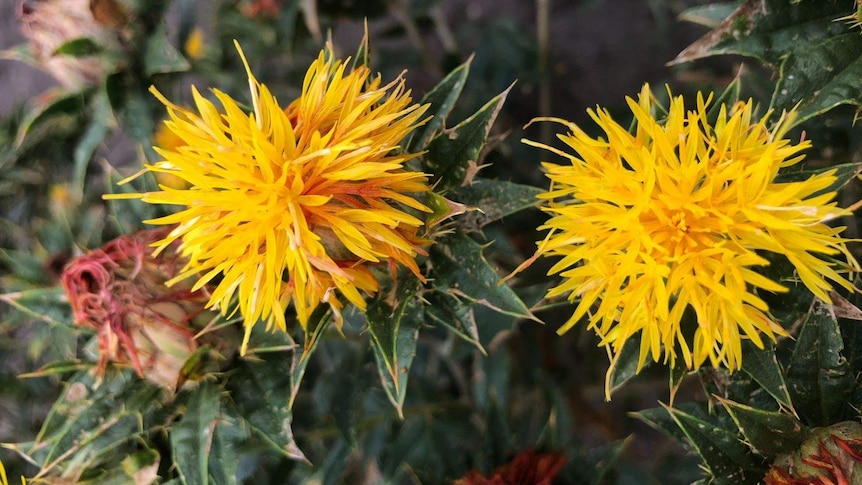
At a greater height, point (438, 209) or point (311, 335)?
point (438, 209)

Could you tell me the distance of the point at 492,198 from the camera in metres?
1.09

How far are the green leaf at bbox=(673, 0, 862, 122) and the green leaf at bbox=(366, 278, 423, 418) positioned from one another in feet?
1.96

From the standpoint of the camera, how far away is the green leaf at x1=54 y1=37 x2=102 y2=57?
1363mm

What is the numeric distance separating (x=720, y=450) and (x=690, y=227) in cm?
35

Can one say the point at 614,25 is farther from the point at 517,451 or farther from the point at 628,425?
the point at 517,451

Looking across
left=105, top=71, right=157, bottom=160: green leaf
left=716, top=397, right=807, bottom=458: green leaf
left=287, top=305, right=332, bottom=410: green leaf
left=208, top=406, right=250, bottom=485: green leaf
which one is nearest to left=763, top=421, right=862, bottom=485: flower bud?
left=716, top=397, right=807, bottom=458: green leaf

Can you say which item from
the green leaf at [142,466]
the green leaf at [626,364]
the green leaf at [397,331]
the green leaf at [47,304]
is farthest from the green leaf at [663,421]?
the green leaf at [47,304]

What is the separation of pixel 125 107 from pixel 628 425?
182cm

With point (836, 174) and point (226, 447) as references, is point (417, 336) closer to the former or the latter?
point (226, 447)

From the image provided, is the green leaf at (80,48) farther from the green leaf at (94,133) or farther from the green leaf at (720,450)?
the green leaf at (720,450)

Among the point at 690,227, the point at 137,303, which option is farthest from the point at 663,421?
the point at 137,303

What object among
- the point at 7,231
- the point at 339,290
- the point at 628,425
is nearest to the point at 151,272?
the point at 339,290

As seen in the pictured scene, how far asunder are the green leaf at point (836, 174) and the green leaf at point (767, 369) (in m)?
0.24

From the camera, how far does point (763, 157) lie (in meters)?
0.82
